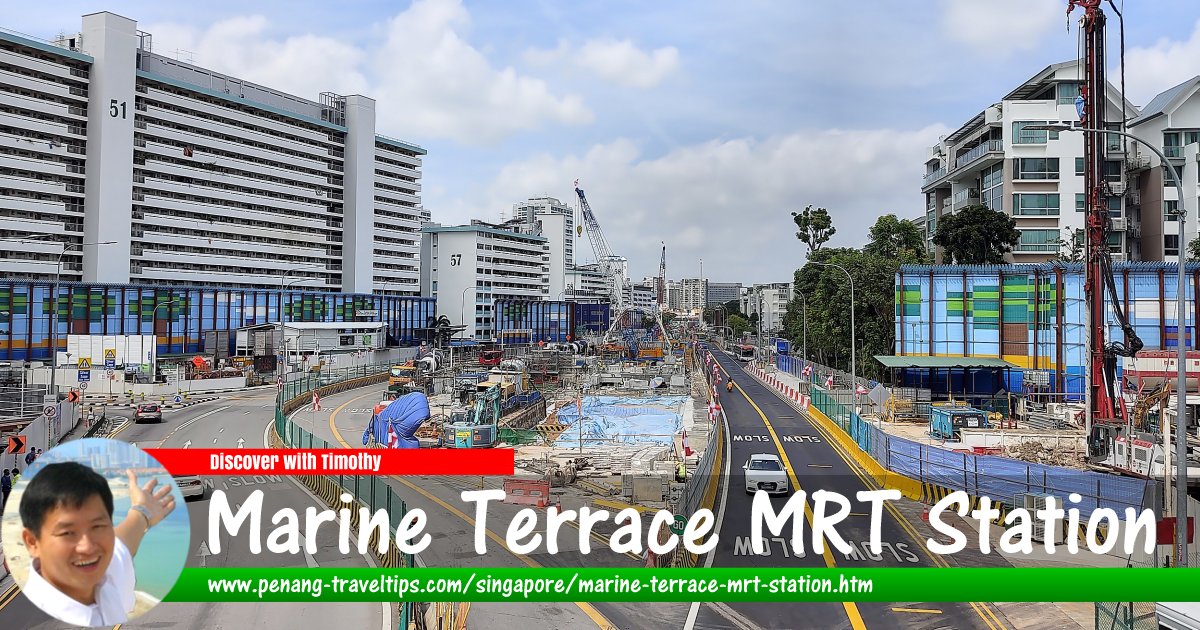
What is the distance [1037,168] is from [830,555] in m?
64.2

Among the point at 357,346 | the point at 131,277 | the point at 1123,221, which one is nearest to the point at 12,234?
the point at 131,277

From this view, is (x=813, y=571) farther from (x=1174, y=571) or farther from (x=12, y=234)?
(x=12, y=234)

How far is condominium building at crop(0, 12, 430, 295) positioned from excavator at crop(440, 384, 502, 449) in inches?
2335

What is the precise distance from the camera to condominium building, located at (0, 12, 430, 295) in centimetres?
8588

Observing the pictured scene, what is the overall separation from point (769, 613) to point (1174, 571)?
8.72 metres

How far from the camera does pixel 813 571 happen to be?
8.29 m

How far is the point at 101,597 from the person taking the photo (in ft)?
23.9

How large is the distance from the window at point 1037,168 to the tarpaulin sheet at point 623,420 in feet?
129

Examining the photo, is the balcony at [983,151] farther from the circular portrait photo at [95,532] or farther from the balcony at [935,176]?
the circular portrait photo at [95,532]

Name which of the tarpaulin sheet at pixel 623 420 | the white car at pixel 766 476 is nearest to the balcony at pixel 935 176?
the tarpaulin sheet at pixel 623 420

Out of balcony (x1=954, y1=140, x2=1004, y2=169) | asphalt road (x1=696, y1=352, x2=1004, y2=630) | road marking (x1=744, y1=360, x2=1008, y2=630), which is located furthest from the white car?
balcony (x1=954, y1=140, x2=1004, y2=169)

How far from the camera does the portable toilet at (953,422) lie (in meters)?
38.0

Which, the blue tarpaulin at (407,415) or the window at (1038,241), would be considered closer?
the blue tarpaulin at (407,415)

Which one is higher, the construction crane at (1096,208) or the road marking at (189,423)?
the construction crane at (1096,208)
